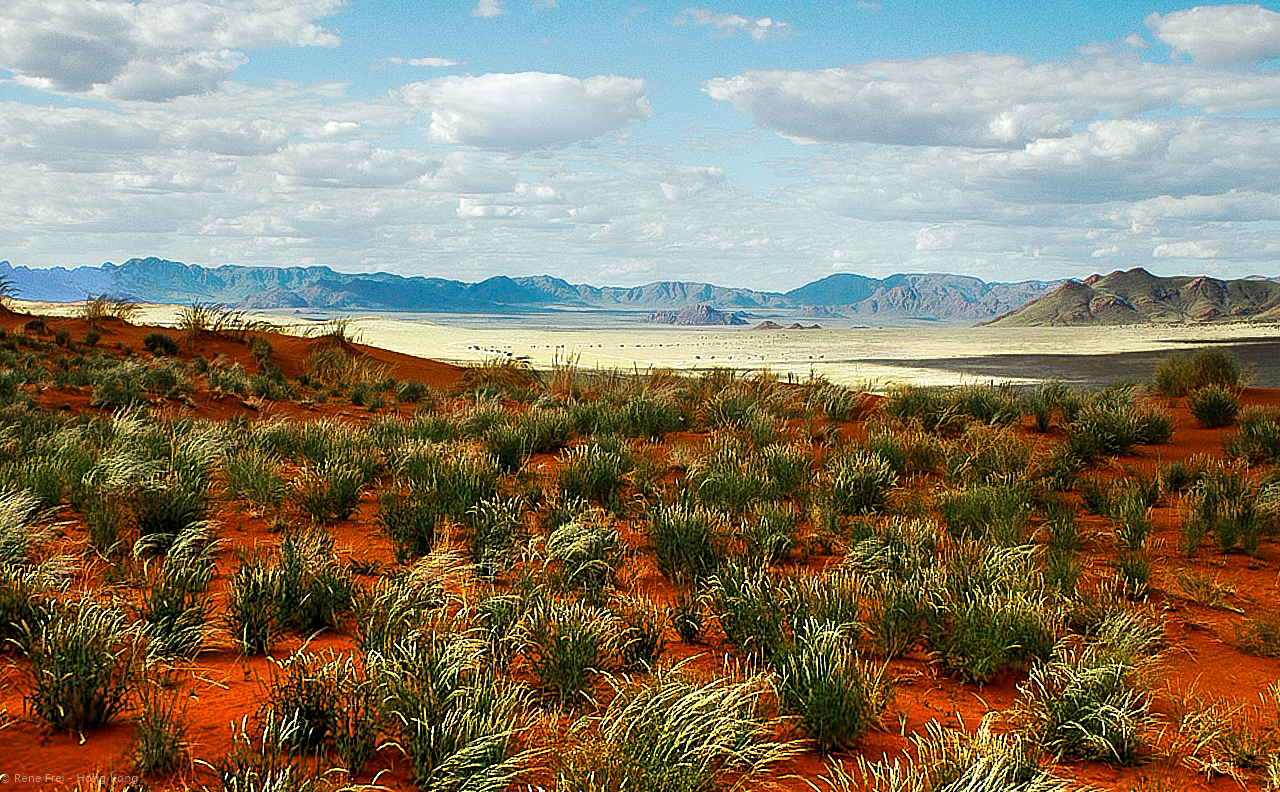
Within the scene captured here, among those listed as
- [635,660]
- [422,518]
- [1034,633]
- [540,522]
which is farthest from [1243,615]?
[422,518]

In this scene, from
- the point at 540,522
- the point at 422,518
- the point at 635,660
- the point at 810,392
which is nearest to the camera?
the point at 635,660

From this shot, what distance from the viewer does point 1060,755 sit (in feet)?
13.1

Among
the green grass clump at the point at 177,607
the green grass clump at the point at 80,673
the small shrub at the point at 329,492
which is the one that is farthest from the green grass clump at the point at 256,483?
the green grass clump at the point at 80,673

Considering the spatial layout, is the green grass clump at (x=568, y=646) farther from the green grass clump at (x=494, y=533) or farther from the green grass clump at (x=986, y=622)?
the green grass clump at (x=986, y=622)

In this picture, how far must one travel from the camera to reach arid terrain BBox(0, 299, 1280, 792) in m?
3.72

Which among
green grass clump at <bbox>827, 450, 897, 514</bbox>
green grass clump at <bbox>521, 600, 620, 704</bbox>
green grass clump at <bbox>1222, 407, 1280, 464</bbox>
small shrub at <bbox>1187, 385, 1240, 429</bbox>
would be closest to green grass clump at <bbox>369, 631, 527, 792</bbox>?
green grass clump at <bbox>521, 600, 620, 704</bbox>

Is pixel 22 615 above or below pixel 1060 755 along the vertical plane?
above

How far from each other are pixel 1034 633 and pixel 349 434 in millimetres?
8327

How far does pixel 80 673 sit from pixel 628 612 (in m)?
2.50

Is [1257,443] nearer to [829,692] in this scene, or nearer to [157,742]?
[829,692]

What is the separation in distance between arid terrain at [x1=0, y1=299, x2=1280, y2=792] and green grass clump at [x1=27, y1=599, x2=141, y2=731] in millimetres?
15

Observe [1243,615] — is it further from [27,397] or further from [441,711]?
[27,397]

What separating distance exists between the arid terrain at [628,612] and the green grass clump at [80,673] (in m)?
0.02

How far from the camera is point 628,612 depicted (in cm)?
523
